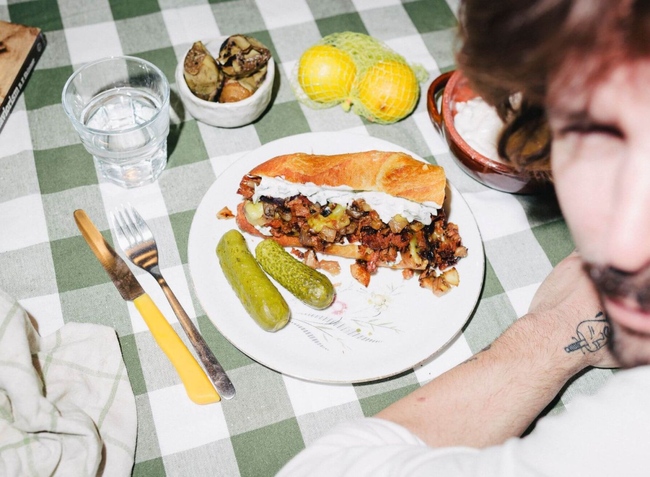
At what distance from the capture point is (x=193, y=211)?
7.11 ft

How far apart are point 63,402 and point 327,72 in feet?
5.44

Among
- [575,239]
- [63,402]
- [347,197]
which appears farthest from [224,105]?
[575,239]

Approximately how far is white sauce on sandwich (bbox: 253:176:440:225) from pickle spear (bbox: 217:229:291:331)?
26 cm

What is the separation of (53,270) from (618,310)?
1.91 metres

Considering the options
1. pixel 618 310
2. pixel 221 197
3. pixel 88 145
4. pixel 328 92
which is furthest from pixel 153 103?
pixel 618 310

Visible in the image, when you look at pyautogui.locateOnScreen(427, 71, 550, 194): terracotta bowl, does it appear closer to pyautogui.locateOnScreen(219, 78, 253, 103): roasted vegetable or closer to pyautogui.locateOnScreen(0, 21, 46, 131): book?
pyautogui.locateOnScreen(219, 78, 253, 103): roasted vegetable

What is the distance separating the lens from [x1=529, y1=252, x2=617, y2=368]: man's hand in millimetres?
1771

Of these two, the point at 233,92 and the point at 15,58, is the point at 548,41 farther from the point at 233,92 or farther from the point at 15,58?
the point at 15,58

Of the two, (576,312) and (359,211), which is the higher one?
(359,211)

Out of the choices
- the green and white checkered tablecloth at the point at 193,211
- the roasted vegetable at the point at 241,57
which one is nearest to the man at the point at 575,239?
the green and white checkered tablecloth at the point at 193,211

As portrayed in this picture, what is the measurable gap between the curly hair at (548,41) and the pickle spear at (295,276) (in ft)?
2.89

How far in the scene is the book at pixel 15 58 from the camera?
7.53 ft

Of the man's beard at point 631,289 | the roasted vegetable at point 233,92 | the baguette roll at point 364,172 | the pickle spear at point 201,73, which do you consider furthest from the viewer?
the roasted vegetable at point 233,92

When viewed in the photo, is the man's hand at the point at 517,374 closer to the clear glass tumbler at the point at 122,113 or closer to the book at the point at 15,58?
the clear glass tumbler at the point at 122,113
